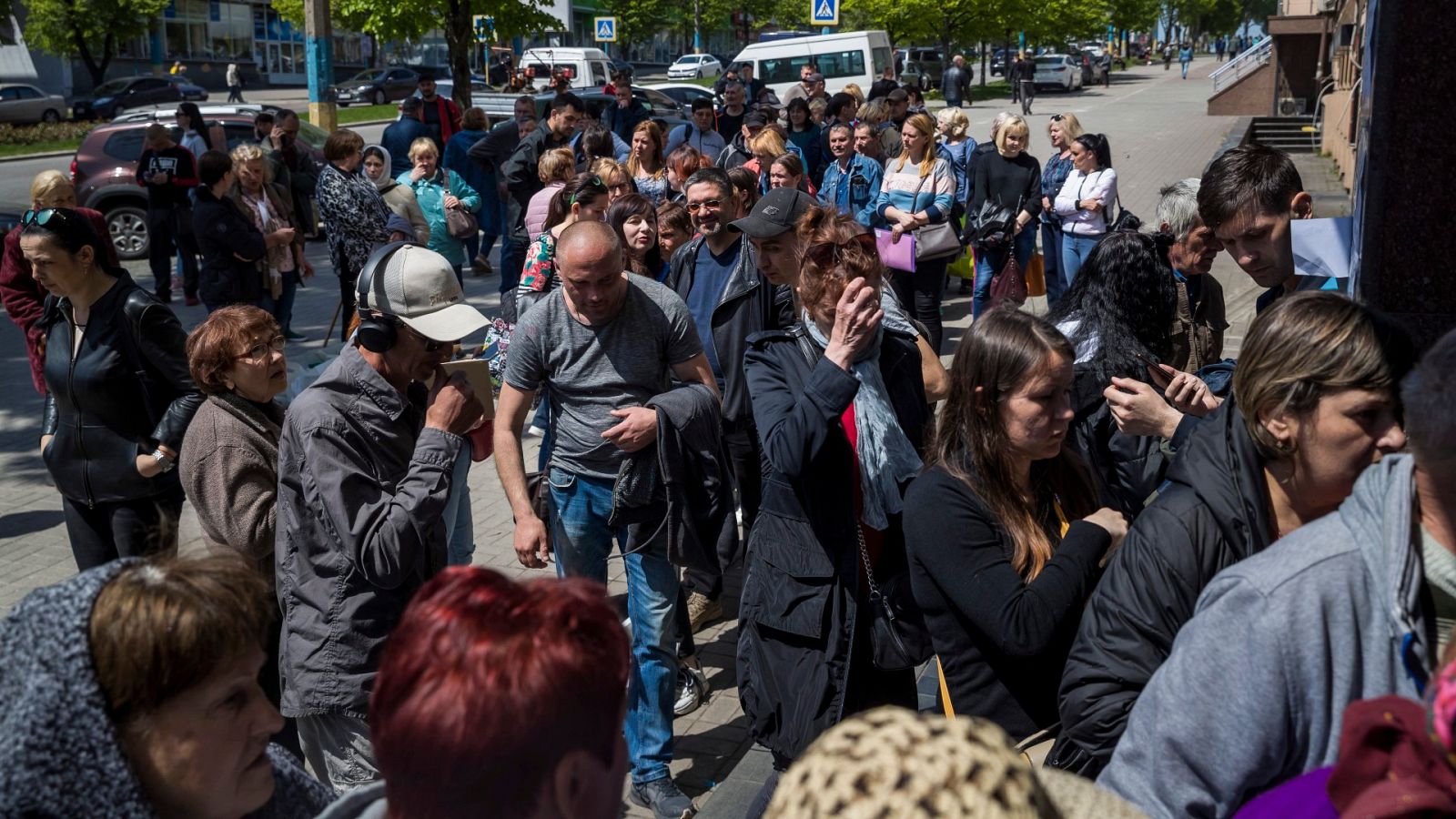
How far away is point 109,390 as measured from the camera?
4.65 meters

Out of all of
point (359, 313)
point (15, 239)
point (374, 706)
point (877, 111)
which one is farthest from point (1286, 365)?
point (877, 111)

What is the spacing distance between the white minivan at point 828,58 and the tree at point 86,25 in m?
29.5

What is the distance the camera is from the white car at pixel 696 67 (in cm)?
5545

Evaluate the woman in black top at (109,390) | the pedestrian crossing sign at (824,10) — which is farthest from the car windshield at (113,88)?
the woman in black top at (109,390)

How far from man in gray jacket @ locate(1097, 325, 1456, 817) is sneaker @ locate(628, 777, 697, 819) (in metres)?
2.71

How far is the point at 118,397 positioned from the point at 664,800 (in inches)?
97.5

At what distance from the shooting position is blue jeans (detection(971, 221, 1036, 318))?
10.2m

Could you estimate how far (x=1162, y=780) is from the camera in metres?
2.01

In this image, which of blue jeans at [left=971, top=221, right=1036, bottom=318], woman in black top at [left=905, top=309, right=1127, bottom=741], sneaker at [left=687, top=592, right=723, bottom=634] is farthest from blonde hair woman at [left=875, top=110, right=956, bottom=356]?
woman in black top at [left=905, top=309, right=1127, bottom=741]

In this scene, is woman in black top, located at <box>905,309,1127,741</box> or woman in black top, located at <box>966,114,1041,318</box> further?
woman in black top, located at <box>966,114,1041,318</box>

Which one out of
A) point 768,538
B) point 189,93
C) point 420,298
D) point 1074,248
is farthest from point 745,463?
point 189,93

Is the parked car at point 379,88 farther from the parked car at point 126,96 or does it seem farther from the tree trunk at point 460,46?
the tree trunk at point 460,46

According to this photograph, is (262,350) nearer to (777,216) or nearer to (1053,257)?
(777,216)

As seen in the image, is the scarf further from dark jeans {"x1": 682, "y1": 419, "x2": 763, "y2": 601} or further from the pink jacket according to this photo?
the pink jacket
